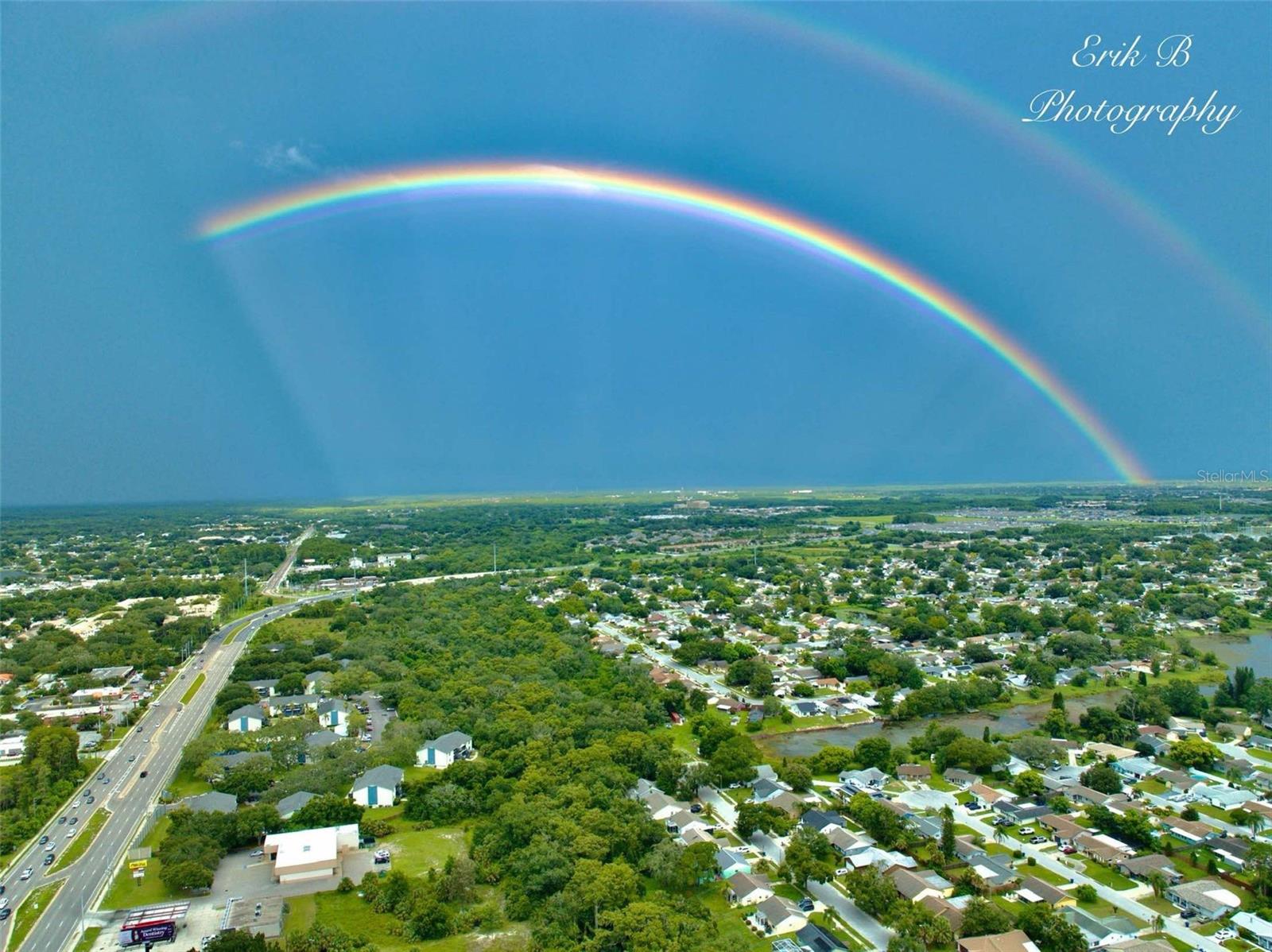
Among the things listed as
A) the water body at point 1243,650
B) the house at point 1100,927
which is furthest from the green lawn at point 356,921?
the water body at point 1243,650

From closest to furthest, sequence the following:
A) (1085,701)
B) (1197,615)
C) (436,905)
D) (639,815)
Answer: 1. (436,905)
2. (639,815)
3. (1085,701)
4. (1197,615)

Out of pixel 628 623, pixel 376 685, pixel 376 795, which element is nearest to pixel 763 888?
pixel 376 795


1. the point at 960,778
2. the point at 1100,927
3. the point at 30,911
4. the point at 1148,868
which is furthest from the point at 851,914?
the point at 30,911

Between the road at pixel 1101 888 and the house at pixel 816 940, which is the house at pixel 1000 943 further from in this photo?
the road at pixel 1101 888

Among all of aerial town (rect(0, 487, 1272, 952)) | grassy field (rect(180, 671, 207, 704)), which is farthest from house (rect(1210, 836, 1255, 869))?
grassy field (rect(180, 671, 207, 704))

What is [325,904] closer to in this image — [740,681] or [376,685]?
[376,685]

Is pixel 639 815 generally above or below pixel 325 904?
above
